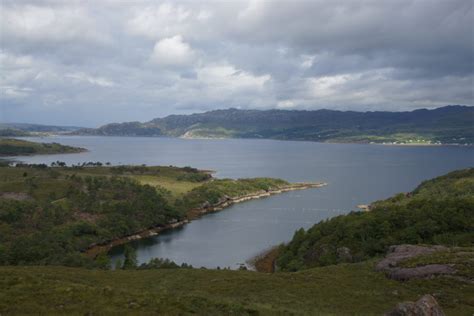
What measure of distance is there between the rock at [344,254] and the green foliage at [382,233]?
48 centimetres

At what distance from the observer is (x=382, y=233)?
65.7 metres

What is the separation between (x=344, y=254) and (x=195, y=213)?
74.2 meters

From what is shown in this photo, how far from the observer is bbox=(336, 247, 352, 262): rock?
197 ft

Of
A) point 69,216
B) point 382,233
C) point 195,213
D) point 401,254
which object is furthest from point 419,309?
point 195,213

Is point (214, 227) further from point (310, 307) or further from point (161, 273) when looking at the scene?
point (310, 307)

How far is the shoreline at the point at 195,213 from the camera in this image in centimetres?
9332

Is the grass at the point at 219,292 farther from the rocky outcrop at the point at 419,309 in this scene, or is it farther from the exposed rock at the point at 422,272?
the rocky outcrop at the point at 419,309

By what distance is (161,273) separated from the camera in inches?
1816

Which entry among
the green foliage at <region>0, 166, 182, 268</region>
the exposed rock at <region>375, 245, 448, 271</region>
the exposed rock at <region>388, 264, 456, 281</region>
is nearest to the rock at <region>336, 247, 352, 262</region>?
the exposed rock at <region>375, 245, 448, 271</region>

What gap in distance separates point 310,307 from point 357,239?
37.0 meters

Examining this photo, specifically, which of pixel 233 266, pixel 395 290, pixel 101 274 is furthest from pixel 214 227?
pixel 395 290

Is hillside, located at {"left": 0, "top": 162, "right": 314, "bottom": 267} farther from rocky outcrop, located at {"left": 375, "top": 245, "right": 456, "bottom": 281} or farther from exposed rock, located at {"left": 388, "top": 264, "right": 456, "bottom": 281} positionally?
exposed rock, located at {"left": 388, "top": 264, "right": 456, "bottom": 281}

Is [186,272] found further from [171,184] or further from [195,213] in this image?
[171,184]

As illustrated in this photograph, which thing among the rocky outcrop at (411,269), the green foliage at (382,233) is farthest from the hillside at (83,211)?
the rocky outcrop at (411,269)
